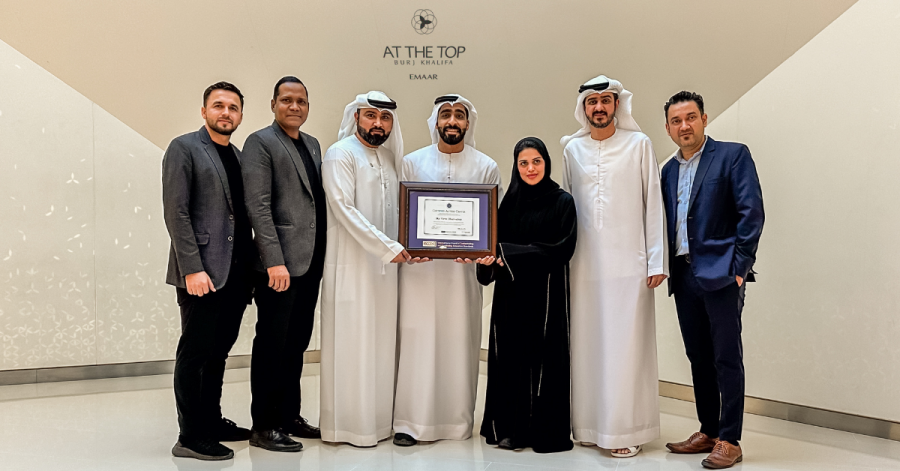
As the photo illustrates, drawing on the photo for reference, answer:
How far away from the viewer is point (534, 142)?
3.20m

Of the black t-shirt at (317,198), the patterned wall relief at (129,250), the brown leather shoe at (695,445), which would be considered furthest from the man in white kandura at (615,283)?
the patterned wall relief at (129,250)

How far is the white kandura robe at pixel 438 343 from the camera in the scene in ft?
10.9

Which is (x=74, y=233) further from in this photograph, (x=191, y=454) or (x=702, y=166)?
(x=702, y=166)

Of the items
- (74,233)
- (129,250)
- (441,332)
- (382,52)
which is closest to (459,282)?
(441,332)

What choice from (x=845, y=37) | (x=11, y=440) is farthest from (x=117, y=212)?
(x=845, y=37)

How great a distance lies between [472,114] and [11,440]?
285 centimetres

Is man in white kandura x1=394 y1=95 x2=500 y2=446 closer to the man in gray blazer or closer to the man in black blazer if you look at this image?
the man in gray blazer

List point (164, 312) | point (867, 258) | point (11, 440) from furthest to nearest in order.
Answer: point (164, 312), point (867, 258), point (11, 440)

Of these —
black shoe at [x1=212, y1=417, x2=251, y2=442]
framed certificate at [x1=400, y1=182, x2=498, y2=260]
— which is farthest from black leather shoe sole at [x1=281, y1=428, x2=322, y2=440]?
framed certificate at [x1=400, y1=182, x2=498, y2=260]

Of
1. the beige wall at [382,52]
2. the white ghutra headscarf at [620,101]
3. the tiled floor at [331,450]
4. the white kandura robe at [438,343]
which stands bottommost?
the tiled floor at [331,450]

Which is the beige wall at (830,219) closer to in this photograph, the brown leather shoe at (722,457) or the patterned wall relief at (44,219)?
the brown leather shoe at (722,457)

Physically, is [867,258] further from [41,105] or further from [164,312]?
[41,105]

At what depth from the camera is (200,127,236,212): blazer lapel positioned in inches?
122

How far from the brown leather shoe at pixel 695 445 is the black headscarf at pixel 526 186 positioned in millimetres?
1360
